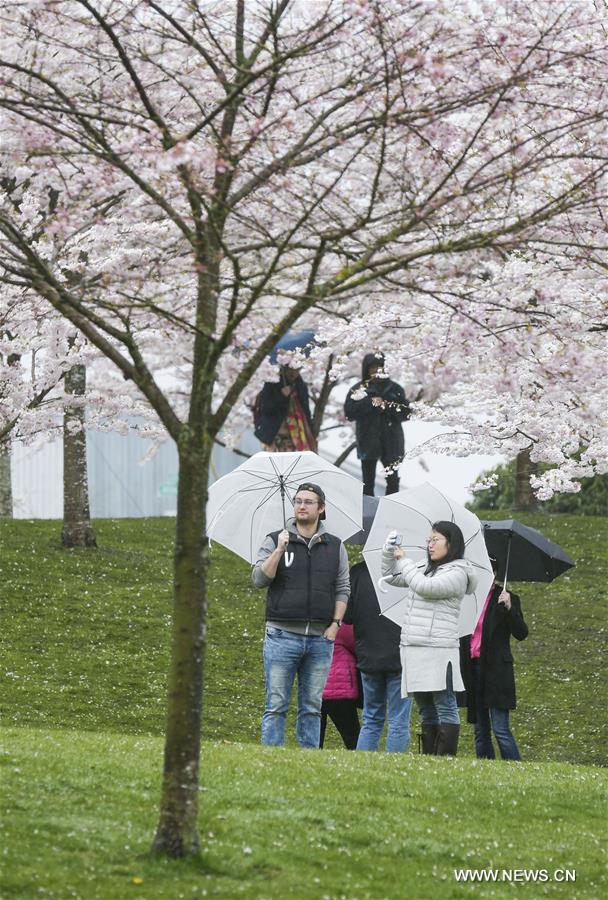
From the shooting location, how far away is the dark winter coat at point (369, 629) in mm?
10078

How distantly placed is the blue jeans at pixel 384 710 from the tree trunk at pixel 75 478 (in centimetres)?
973

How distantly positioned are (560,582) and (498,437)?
18.4 ft

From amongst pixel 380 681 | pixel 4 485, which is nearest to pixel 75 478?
pixel 4 485

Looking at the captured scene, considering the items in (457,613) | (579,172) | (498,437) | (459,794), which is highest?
(579,172)

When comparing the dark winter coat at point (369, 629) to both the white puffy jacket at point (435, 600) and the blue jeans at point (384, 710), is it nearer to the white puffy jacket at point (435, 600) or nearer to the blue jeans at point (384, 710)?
the blue jeans at point (384, 710)

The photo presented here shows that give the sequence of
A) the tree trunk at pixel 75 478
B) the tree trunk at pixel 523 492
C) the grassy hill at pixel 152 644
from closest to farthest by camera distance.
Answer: the grassy hill at pixel 152 644, the tree trunk at pixel 75 478, the tree trunk at pixel 523 492

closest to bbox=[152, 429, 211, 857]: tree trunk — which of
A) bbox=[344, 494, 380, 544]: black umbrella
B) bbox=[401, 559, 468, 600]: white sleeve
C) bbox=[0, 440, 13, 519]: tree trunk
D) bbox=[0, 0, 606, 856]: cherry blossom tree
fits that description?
bbox=[0, 0, 606, 856]: cherry blossom tree

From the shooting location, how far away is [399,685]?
400 inches

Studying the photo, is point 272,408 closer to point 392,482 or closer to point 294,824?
point 392,482

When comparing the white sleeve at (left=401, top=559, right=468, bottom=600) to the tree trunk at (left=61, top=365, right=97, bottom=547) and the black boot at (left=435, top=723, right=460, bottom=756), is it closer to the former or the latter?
the black boot at (left=435, top=723, right=460, bottom=756)

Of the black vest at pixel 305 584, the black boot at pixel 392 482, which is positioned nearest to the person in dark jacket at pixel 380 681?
the black vest at pixel 305 584

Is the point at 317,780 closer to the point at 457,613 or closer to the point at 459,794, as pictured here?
the point at 459,794

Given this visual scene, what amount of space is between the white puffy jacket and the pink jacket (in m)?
1.07

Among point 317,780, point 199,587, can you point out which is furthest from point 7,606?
point 199,587
